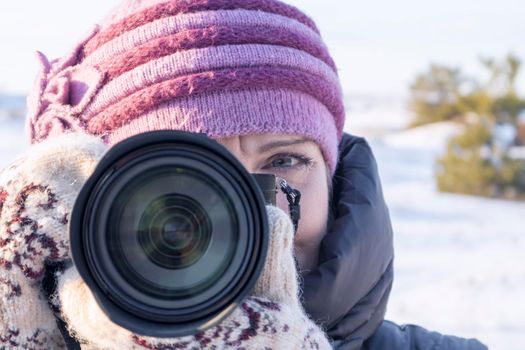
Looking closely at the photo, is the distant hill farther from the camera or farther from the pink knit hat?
the camera

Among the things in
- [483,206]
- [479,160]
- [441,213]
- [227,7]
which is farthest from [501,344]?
[479,160]

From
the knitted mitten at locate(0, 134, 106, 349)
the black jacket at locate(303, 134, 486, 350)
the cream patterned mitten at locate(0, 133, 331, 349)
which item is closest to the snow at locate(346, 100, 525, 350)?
the black jacket at locate(303, 134, 486, 350)

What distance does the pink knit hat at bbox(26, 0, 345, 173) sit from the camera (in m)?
1.41

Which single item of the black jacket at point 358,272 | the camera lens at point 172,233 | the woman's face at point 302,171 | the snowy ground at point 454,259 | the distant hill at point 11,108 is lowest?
the distant hill at point 11,108

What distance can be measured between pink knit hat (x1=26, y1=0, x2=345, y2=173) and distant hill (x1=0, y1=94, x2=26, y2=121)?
14643 millimetres

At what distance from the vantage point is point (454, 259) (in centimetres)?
723

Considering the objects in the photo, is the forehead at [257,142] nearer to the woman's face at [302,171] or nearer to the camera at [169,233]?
the woman's face at [302,171]

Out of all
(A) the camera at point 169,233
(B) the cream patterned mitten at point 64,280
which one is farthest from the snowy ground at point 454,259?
(A) the camera at point 169,233

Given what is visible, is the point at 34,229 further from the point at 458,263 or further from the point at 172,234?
the point at 458,263

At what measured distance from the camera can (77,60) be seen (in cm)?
159

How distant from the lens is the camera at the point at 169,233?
1.07m

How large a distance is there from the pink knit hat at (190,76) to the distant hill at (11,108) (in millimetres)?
14643

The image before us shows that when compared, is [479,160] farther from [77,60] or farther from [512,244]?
[77,60]

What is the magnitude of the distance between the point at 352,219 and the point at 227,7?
0.49 meters
